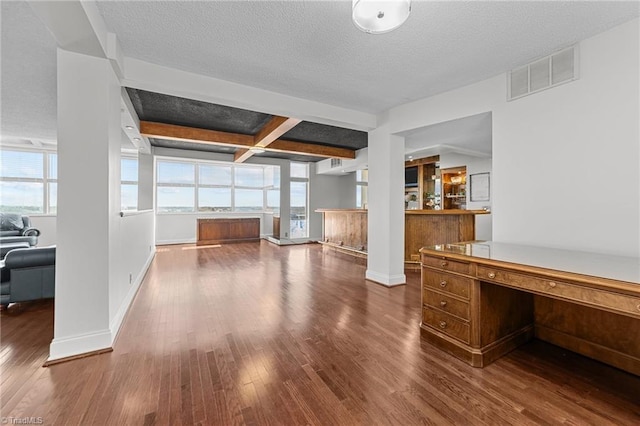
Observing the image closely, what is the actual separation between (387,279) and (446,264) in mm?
1817

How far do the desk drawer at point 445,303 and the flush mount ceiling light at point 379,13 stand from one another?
201 cm

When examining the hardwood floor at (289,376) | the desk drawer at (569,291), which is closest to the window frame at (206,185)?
the hardwood floor at (289,376)

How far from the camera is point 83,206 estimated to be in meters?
2.12

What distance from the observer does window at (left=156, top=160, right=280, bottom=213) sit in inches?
323

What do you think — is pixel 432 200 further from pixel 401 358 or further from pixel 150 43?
pixel 150 43

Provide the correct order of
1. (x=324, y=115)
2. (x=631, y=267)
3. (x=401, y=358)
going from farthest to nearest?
(x=324, y=115), (x=401, y=358), (x=631, y=267)

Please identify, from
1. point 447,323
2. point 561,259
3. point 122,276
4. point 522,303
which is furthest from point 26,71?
point 522,303

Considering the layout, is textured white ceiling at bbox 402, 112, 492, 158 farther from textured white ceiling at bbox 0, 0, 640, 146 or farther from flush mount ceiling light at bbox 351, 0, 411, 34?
flush mount ceiling light at bbox 351, 0, 411, 34

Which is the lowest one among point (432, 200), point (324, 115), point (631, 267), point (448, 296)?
point (448, 296)

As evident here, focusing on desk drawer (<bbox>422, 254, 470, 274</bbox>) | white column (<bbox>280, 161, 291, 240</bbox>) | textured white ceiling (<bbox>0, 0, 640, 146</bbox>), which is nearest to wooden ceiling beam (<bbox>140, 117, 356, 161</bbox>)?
textured white ceiling (<bbox>0, 0, 640, 146</bbox>)

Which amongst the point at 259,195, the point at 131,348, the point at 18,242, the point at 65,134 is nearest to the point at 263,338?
the point at 131,348

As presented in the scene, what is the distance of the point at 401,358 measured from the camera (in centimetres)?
207

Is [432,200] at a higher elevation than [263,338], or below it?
higher

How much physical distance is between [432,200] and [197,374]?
762cm
